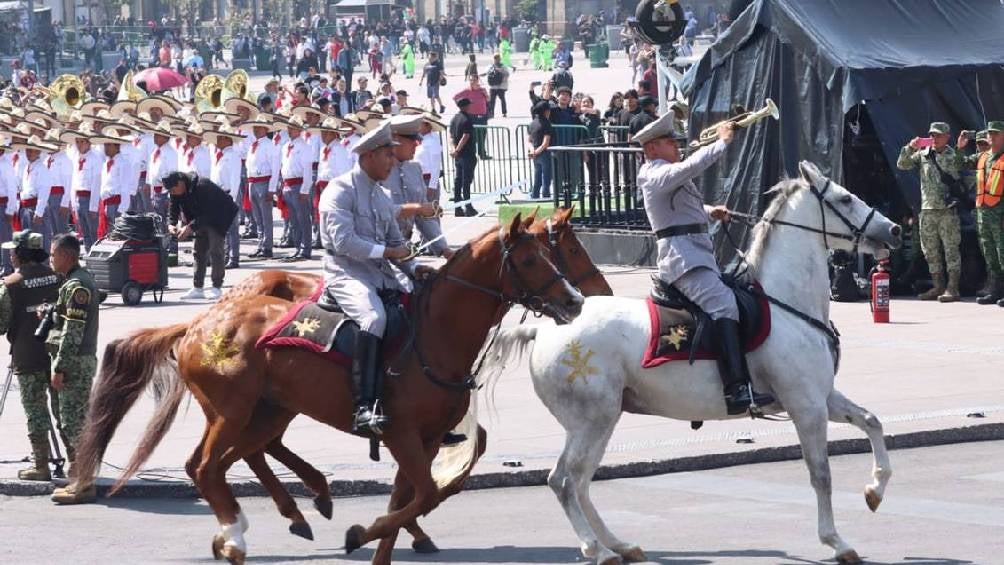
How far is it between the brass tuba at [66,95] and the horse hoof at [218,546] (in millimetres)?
24492

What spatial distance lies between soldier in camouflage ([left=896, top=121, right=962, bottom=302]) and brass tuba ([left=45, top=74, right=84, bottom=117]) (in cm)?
1779

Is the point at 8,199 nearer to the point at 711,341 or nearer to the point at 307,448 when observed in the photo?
the point at 307,448

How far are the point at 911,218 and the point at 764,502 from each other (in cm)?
1036

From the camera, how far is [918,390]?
15617 millimetres

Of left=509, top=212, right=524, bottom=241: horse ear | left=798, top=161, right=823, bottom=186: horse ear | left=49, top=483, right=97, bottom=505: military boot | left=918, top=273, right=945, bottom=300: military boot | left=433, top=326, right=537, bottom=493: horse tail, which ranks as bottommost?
left=918, top=273, right=945, bottom=300: military boot

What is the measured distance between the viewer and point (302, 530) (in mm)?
10992

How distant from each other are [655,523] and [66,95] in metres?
25.7

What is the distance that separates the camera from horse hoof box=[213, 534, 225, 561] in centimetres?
1065

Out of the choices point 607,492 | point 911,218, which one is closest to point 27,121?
point 911,218

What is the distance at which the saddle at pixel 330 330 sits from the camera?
10.5 metres

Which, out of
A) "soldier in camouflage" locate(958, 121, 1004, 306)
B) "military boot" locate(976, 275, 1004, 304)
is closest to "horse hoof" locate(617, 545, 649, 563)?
"soldier in camouflage" locate(958, 121, 1004, 306)

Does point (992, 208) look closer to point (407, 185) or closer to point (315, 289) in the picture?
point (407, 185)

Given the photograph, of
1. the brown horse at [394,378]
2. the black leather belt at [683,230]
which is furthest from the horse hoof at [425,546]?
the black leather belt at [683,230]

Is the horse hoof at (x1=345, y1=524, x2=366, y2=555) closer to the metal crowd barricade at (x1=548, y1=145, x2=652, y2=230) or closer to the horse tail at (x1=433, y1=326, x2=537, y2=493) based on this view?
the horse tail at (x1=433, y1=326, x2=537, y2=493)
